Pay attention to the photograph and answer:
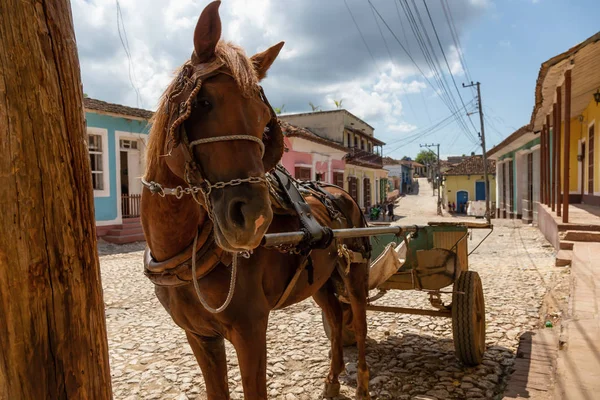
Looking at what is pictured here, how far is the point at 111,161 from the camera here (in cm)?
1291

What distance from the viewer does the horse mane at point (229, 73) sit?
1634 mm

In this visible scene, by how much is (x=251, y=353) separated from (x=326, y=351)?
2.34 metres

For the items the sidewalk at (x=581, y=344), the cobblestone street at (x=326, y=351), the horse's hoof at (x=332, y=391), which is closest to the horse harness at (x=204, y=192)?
the horse's hoof at (x=332, y=391)

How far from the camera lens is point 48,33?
114 cm

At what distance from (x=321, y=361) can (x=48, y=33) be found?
3.56 metres

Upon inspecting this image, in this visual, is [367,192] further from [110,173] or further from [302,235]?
[302,235]

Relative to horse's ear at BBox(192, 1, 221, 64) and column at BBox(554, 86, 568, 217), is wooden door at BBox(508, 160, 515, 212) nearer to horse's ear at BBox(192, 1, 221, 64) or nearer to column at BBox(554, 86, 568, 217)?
column at BBox(554, 86, 568, 217)

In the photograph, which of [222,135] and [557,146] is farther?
[557,146]

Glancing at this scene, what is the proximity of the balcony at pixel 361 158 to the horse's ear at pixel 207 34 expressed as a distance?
22330 mm

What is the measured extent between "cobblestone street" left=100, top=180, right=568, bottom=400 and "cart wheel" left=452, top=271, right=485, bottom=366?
16 cm

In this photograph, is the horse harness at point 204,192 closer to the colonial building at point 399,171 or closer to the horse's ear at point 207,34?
the horse's ear at point 207,34

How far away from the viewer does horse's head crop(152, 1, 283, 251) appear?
146cm

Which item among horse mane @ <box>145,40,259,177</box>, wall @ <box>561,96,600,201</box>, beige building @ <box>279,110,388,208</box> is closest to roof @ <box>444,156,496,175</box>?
beige building @ <box>279,110,388,208</box>

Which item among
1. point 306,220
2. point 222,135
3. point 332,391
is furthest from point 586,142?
point 222,135
